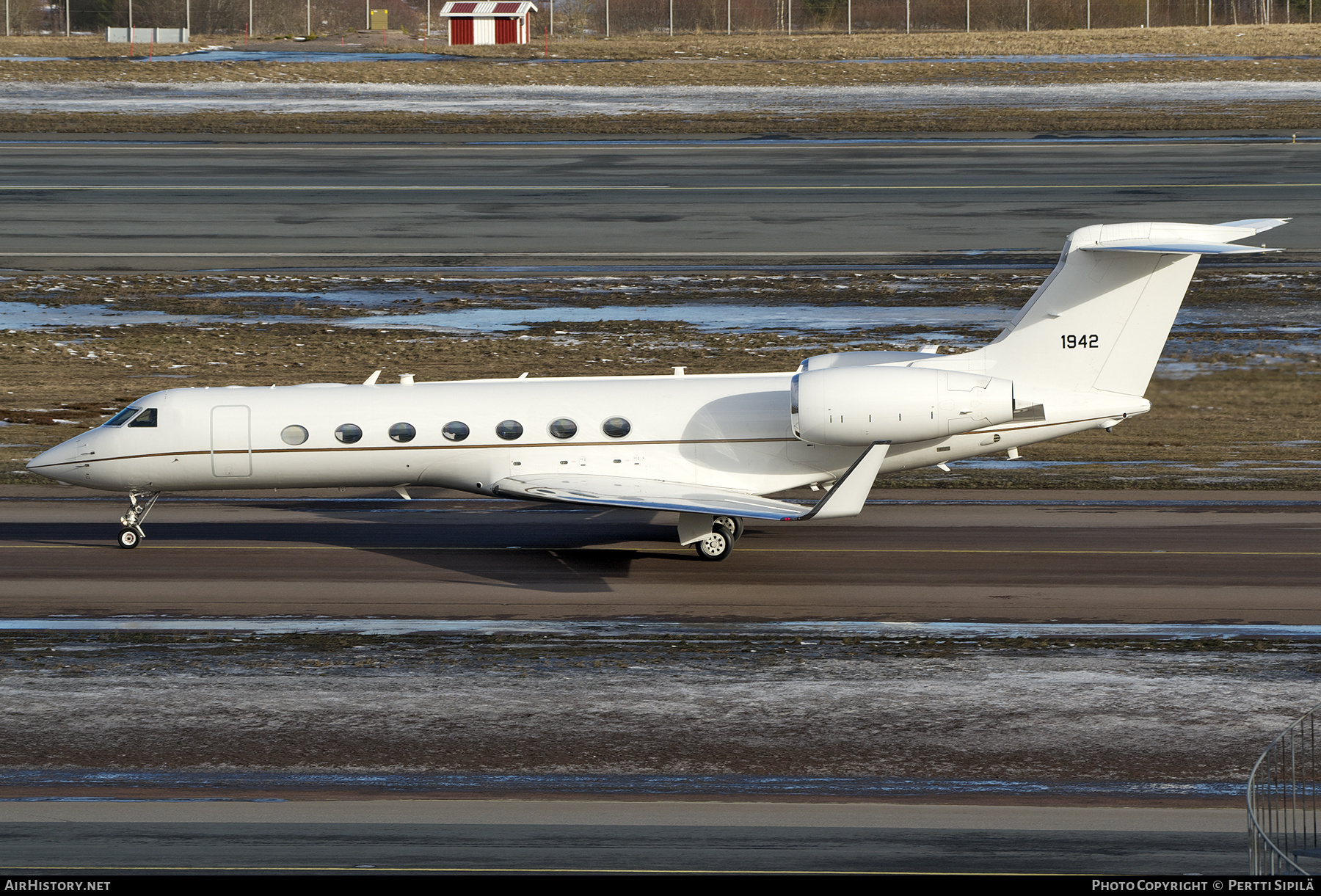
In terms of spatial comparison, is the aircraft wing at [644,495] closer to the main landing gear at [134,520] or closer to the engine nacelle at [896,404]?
the engine nacelle at [896,404]

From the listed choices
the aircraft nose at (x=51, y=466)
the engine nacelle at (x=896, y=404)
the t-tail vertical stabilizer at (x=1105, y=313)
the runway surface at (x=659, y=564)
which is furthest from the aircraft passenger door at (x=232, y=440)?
the t-tail vertical stabilizer at (x=1105, y=313)

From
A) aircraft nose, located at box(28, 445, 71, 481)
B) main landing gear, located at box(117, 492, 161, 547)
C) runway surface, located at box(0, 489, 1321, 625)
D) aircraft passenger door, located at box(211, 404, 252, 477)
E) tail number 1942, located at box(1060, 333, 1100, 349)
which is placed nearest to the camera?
runway surface, located at box(0, 489, 1321, 625)

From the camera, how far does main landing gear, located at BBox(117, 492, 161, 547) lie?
2445 centimetres

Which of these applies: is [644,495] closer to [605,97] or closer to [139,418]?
[139,418]

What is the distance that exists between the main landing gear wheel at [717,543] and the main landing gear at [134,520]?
9.10 meters

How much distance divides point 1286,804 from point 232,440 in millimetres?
16680

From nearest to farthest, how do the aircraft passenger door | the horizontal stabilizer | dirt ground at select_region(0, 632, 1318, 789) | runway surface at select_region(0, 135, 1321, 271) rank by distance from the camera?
1. dirt ground at select_region(0, 632, 1318, 789)
2. the horizontal stabilizer
3. the aircraft passenger door
4. runway surface at select_region(0, 135, 1321, 271)

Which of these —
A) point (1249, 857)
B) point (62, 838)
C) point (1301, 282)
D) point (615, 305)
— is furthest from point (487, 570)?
point (1301, 282)

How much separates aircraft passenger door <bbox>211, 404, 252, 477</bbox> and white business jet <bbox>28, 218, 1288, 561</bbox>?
26mm

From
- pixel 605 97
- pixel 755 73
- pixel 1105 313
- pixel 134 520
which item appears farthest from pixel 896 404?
pixel 755 73

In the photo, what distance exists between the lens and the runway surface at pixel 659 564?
2094 cm

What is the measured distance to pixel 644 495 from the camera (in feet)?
74.4

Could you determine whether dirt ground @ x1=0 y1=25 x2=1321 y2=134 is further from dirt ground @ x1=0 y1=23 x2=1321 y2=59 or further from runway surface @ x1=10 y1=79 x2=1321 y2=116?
runway surface @ x1=10 y1=79 x2=1321 y2=116

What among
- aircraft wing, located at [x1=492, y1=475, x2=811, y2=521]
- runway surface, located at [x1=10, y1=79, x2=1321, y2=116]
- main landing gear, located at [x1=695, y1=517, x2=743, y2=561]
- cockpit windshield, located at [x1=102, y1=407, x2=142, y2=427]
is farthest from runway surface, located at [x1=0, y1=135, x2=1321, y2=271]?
main landing gear, located at [x1=695, y1=517, x2=743, y2=561]
